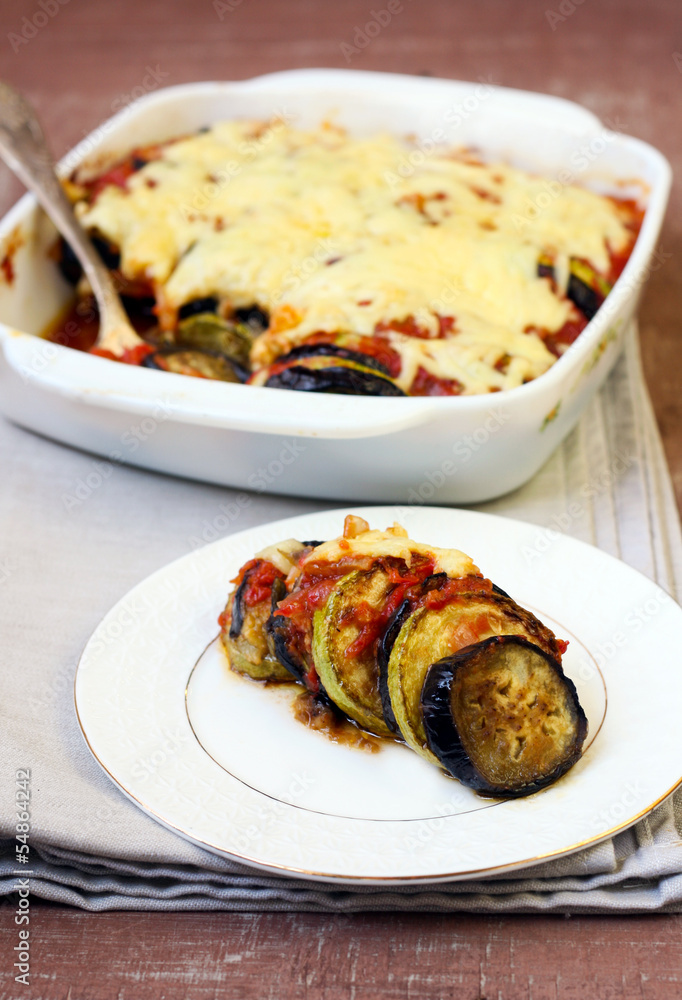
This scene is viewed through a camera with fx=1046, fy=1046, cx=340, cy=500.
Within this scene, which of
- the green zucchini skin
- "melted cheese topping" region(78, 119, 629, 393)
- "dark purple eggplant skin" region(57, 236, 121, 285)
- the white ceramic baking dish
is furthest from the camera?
"dark purple eggplant skin" region(57, 236, 121, 285)

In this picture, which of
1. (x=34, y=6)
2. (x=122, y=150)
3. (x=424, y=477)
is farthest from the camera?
(x=34, y=6)

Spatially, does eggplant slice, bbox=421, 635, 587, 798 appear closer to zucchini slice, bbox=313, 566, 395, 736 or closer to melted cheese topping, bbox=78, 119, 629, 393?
zucchini slice, bbox=313, 566, 395, 736

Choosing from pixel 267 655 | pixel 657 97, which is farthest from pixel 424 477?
pixel 657 97

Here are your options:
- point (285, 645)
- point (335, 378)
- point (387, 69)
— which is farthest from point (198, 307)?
point (387, 69)

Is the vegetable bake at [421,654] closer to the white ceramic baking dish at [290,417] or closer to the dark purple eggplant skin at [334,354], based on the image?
the white ceramic baking dish at [290,417]

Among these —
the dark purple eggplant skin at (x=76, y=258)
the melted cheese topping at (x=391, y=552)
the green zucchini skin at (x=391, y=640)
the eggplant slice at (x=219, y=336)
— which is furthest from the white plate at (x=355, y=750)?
the dark purple eggplant skin at (x=76, y=258)

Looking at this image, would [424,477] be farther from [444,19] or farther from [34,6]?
[34,6]

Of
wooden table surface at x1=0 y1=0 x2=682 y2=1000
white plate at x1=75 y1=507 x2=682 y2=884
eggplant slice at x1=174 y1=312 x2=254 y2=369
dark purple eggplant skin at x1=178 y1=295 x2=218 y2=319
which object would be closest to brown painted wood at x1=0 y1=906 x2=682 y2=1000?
wooden table surface at x1=0 y1=0 x2=682 y2=1000
